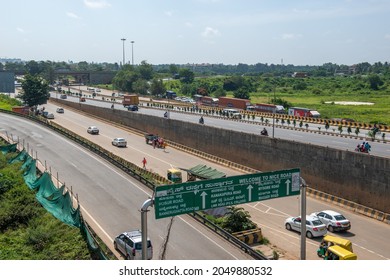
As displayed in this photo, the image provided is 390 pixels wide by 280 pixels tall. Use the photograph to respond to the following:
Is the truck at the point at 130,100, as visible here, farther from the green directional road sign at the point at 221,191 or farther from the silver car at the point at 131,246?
the green directional road sign at the point at 221,191

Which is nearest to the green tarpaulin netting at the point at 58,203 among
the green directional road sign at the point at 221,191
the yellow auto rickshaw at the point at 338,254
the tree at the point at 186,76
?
the green directional road sign at the point at 221,191

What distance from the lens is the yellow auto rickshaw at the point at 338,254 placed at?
67.0 feet

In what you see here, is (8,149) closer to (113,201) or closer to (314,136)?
(113,201)

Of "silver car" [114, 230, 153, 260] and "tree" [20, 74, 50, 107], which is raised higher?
"tree" [20, 74, 50, 107]

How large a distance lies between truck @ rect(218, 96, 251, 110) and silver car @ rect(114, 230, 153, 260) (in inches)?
2762

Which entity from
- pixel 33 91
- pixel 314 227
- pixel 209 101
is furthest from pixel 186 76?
pixel 314 227

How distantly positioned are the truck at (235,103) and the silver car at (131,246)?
230ft

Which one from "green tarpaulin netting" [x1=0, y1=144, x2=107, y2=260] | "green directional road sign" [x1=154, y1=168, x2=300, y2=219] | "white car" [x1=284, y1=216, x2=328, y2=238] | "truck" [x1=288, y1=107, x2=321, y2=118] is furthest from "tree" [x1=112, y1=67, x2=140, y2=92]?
"green directional road sign" [x1=154, y1=168, x2=300, y2=219]

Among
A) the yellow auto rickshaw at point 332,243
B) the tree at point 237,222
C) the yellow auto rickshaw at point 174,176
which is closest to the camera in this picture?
the yellow auto rickshaw at point 332,243

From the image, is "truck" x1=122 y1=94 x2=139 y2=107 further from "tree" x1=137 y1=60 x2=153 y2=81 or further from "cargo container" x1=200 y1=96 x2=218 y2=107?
"tree" x1=137 y1=60 x2=153 y2=81

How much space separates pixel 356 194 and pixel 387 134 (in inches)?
856

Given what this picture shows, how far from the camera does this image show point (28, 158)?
38.9 metres

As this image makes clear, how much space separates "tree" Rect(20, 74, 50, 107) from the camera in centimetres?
8281
